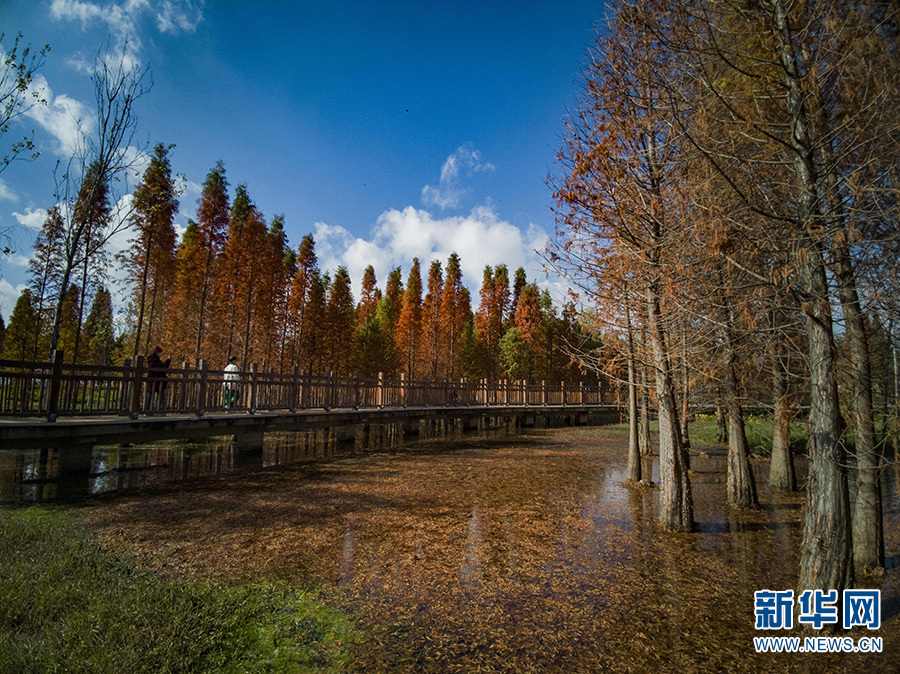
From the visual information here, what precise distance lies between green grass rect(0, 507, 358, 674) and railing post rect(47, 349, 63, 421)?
5270 mm

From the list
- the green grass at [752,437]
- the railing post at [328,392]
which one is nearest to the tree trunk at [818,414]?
the green grass at [752,437]

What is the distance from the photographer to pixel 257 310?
83.0 ft

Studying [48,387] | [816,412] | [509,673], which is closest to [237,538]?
[509,673]

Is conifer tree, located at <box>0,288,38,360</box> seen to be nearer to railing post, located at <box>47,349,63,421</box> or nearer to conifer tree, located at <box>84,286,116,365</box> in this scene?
conifer tree, located at <box>84,286,116,365</box>

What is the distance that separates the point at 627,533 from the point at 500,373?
3477 centimetres

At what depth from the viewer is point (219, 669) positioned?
307 centimetres

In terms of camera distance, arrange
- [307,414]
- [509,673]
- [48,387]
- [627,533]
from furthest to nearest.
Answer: [307,414] → [48,387] → [627,533] → [509,673]

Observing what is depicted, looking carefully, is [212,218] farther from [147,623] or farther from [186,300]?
[147,623]

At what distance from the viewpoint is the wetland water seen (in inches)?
138

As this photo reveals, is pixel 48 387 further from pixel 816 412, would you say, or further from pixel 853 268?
pixel 853 268

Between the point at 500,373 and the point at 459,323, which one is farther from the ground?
the point at 459,323

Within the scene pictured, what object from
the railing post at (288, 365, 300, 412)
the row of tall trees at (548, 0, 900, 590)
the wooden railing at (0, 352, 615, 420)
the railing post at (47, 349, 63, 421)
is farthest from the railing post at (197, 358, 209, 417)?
the row of tall trees at (548, 0, 900, 590)

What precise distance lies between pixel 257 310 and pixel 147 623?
23.9m

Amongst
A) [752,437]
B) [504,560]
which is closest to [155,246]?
[504,560]
